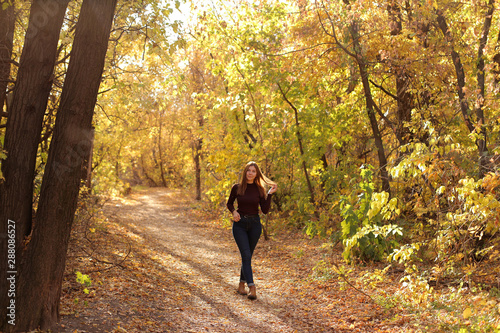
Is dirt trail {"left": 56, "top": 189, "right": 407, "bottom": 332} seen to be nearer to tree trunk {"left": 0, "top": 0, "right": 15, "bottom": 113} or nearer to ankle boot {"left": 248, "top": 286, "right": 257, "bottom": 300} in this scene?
ankle boot {"left": 248, "top": 286, "right": 257, "bottom": 300}

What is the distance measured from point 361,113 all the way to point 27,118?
840 cm

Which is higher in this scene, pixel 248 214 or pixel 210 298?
pixel 248 214

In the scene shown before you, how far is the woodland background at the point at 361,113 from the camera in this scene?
5.41 meters

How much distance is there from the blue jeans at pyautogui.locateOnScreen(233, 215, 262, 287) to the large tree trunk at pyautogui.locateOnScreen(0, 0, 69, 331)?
10.0 ft

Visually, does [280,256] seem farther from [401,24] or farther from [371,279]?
[401,24]

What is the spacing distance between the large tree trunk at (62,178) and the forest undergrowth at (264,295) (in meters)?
0.51

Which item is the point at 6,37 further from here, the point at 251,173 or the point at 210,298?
the point at 210,298

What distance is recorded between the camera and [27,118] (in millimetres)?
A: 4254

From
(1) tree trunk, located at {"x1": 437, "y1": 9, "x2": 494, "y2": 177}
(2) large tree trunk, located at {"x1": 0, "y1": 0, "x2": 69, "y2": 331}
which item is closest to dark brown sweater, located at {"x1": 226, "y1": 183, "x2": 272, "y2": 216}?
(2) large tree trunk, located at {"x1": 0, "y1": 0, "x2": 69, "y2": 331}

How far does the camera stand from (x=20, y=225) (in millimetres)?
4184

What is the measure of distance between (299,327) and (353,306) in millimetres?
980

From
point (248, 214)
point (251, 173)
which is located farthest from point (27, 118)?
point (248, 214)

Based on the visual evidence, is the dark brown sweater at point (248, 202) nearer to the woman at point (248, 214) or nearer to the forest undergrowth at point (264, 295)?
the woman at point (248, 214)

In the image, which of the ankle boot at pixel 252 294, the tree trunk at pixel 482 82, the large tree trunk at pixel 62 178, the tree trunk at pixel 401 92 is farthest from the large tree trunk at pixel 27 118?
the tree trunk at pixel 401 92
